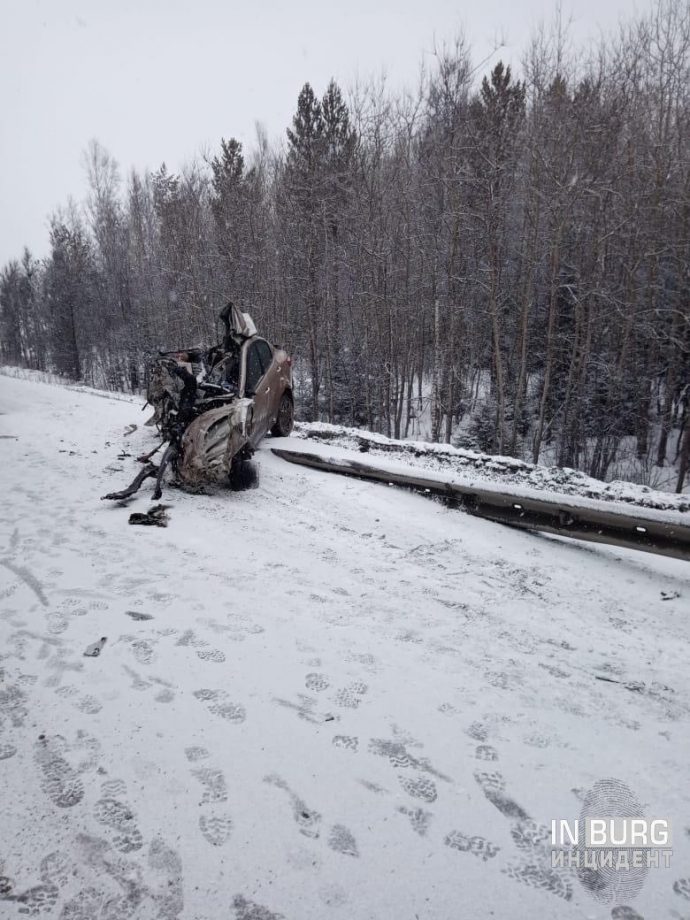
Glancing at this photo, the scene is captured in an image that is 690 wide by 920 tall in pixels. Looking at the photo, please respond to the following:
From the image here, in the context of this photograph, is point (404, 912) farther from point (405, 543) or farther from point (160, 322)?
point (160, 322)

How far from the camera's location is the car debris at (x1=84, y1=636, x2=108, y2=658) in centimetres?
287

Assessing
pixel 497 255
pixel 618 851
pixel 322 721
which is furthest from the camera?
pixel 497 255

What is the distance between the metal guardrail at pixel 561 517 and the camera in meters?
4.40

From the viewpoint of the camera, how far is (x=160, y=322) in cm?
3053

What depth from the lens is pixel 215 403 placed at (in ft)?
21.5

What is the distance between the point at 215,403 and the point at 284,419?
7.99 ft

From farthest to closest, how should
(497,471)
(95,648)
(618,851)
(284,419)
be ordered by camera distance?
(284,419), (497,471), (95,648), (618,851)

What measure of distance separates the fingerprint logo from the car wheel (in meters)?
7.33

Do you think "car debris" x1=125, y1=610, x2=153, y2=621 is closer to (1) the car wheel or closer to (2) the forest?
(1) the car wheel

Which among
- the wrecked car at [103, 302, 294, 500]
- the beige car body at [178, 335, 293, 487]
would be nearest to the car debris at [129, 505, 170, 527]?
→ the wrecked car at [103, 302, 294, 500]

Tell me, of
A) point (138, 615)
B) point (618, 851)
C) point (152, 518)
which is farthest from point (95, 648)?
point (618, 851)

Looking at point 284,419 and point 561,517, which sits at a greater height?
point 284,419

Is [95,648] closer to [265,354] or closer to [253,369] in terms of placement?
[253,369]

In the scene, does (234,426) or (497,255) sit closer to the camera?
(234,426)
